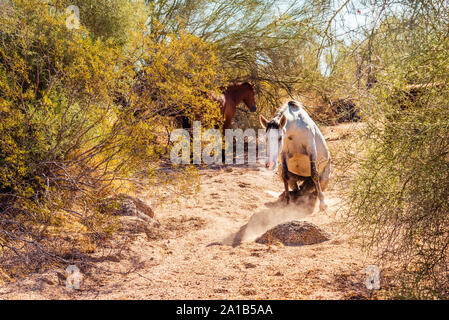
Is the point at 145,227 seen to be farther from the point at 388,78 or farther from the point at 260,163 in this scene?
the point at 260,163

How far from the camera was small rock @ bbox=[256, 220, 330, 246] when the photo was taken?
4.27 meters

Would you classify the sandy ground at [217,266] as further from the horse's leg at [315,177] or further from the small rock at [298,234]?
the horse's leg at [315,177]

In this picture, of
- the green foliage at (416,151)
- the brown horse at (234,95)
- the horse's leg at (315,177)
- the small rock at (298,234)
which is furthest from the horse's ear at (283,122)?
the brown horse at (234,95)

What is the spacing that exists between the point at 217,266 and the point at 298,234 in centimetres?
108

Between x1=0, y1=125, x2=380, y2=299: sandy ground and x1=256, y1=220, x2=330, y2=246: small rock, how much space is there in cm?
13

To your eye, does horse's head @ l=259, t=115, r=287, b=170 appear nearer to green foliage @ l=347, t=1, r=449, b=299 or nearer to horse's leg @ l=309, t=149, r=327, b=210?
horse's leg @ l=309, t=149, r=327, b=210

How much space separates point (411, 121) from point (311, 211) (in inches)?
119

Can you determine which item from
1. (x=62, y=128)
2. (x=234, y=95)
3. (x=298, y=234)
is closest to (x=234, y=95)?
(x=234, y=95)

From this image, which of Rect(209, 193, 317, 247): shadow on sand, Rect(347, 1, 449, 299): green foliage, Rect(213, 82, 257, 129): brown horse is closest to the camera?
Rect(347, 1, 449, 299): green foliage

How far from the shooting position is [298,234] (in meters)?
4.32

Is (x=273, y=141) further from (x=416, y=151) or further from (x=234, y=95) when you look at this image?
(x=234, y=95)

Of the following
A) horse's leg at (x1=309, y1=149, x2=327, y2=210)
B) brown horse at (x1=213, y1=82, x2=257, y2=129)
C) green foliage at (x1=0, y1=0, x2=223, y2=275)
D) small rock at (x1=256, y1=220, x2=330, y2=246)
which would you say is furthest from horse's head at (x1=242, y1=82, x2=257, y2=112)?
small rock at (x1=256, y1=220, x2=330, y2=246)

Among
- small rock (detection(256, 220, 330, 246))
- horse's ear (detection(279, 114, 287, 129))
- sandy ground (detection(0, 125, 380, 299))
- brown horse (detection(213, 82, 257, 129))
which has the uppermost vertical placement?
brown horse (detection(213, 82, 257, 129))

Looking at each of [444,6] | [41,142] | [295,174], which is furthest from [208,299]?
[295,174]
